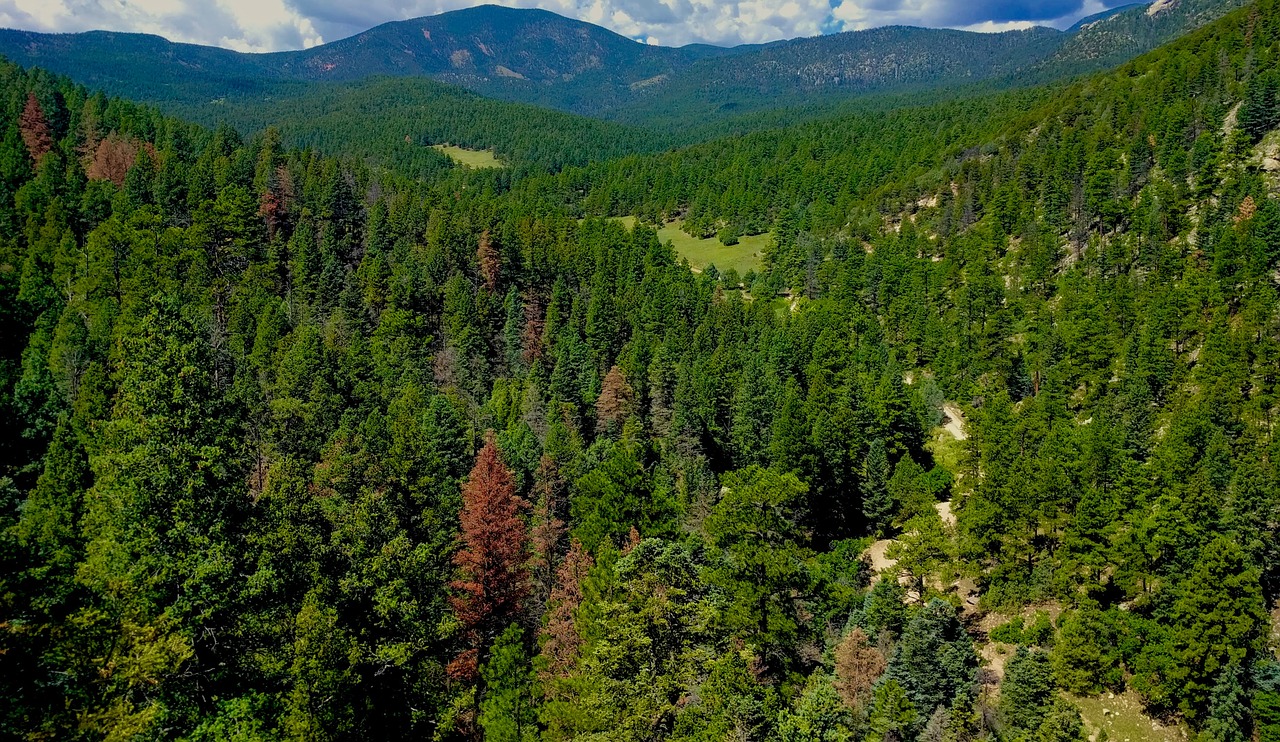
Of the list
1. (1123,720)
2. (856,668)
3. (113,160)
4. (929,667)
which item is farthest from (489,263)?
(1123,720)

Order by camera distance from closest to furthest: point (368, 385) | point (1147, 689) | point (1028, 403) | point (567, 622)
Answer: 1. point (567, 622)
2. point (1147, 689)
3. point (368, 385)
4. point (1028, 403)

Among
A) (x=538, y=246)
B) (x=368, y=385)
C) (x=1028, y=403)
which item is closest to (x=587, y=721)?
(x=368, y=385)

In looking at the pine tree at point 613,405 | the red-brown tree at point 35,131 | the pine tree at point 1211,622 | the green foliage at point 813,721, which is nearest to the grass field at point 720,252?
the pine tree at point 613,405

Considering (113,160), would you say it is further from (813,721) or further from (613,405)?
(813,721)

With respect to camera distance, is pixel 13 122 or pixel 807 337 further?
pixel 13 122

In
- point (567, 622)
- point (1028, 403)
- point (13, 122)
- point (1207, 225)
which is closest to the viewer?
point (567, 622)

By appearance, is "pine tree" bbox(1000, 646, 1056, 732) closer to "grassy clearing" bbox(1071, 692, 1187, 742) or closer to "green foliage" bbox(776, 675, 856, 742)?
"grassy clearing" bbox(1071, 692, 1187, 742)

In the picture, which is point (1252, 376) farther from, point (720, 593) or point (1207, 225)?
point (720, 593)

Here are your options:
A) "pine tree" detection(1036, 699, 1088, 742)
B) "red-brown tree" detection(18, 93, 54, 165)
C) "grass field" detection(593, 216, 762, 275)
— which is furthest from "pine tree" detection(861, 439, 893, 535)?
"red-brown tree" detection(18, 93, 54, 165)
